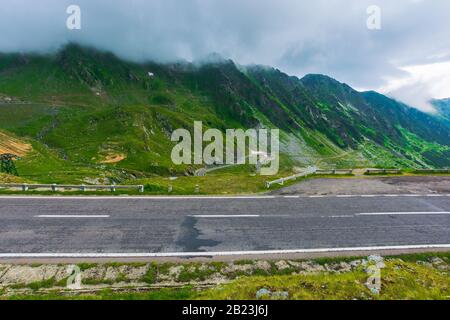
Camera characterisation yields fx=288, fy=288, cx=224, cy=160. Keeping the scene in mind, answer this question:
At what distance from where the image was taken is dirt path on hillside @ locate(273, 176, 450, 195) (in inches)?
1124

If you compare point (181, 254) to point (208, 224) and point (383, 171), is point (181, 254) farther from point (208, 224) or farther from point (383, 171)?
point (383, 171)

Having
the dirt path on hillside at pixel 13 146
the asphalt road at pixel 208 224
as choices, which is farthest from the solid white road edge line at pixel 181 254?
the dirt path on hillside at pixel 13 146

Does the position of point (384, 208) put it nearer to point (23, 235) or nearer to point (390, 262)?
point (390, 262)

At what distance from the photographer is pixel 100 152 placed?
12175 centimetres

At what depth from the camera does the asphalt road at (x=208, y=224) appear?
55.0 feet

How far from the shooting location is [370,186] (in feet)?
100

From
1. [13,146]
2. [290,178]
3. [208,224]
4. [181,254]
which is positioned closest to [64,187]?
[208,224]

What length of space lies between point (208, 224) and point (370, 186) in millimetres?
19818

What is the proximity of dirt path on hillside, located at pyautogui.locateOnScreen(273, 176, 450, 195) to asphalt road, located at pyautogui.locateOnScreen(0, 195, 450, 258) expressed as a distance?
276 centimetres

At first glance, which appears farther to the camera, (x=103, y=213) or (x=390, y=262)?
(x=103, y=213)

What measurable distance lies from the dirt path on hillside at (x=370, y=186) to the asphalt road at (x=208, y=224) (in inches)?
109
